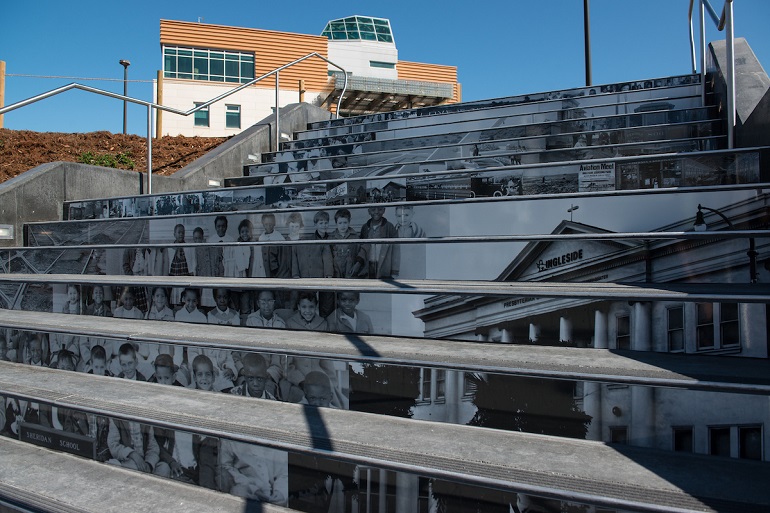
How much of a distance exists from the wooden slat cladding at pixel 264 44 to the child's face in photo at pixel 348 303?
2763 cm

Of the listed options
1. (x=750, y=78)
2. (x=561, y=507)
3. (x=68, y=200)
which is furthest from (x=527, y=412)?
(x=68, y=200)

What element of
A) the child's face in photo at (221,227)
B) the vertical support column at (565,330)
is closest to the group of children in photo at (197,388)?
the vertical support column at (565,330)

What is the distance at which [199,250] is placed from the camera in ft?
11.0

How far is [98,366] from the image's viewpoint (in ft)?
8.83

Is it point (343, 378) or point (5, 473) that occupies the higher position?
point (343, 378)

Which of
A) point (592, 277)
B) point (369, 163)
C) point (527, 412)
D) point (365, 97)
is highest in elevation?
point (365, 97)

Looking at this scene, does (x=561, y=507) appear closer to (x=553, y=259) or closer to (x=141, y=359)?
(x=553, y=259)

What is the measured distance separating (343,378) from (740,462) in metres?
1.33

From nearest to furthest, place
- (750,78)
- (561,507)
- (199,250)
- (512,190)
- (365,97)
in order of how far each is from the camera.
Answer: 1. (561,507)
2. (512,190)
3. (199,250)
4. (750,78)
5. (365,97)

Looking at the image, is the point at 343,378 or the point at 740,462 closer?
the point at 740,462

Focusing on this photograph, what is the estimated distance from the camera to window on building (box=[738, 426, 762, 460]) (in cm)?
151

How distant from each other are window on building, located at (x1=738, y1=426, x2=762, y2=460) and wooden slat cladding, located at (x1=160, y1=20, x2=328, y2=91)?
28.8 meters

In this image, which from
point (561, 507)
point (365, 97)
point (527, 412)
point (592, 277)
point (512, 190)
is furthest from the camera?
point (365, 97)

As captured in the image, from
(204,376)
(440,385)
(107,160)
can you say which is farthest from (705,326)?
(107,160)
